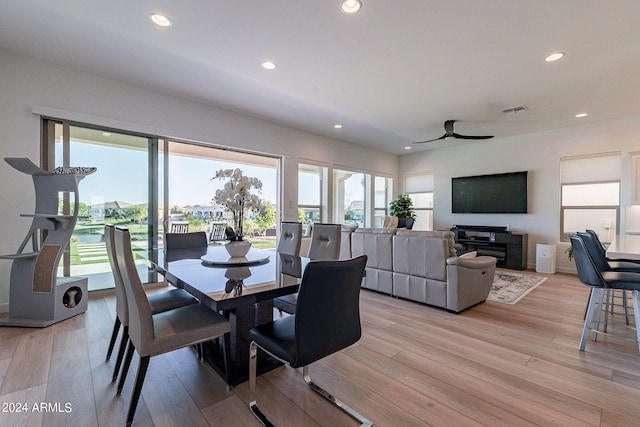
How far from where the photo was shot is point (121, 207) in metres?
3.97

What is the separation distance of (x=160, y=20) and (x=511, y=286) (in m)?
5.63

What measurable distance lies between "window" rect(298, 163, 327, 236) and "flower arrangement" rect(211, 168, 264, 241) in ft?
11.9

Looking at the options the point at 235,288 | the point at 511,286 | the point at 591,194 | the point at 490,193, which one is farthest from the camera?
the point at 490,193

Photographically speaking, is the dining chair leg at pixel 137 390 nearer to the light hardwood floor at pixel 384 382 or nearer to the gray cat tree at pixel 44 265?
the light hardwood floor at pixel 384 382

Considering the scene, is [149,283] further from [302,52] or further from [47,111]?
[302,52]

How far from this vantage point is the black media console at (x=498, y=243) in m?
5.64

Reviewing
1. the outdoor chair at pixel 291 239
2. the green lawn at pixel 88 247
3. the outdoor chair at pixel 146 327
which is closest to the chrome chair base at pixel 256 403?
the outdoor chair at pixel 146 327

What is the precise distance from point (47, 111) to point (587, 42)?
5771 mm

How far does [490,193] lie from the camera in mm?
6391

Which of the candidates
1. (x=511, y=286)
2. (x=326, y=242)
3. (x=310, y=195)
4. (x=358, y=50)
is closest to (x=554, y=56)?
(x=358, y=50)

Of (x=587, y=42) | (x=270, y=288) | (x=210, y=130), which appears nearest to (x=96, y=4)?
(x=210, y=130)

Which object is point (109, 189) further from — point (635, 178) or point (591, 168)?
point (635, 178)

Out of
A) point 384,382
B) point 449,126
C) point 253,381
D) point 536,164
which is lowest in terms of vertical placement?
point 384,382

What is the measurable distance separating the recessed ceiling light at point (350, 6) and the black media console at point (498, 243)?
14.8ft
